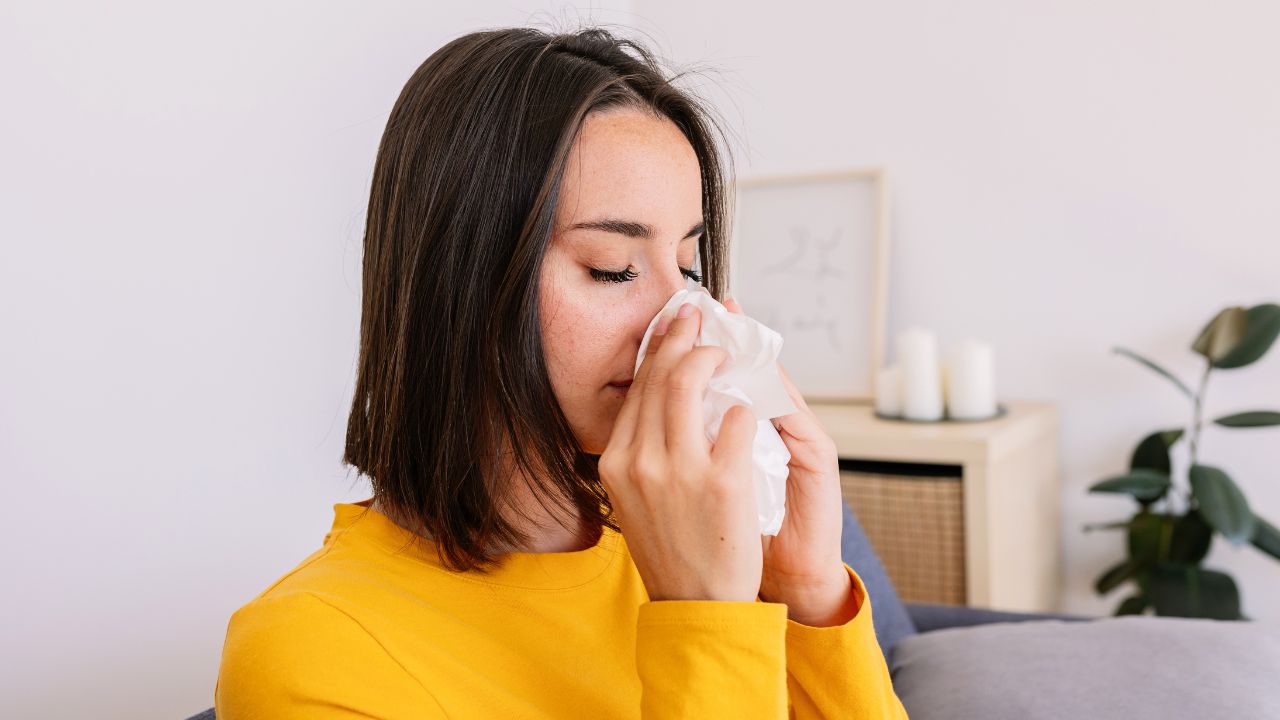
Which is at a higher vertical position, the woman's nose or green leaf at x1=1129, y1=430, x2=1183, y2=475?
the woman's nose

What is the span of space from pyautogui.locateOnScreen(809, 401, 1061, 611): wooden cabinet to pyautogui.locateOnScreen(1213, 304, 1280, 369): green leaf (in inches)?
14.9

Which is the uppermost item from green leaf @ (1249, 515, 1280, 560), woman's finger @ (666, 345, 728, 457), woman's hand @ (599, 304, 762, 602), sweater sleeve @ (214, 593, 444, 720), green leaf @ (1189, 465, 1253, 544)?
woman's finger @ (666, 345, 728, 457)

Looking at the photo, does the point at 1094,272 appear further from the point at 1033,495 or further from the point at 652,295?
the point at 652,295

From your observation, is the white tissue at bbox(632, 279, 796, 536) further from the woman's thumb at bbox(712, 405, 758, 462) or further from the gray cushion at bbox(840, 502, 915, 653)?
the gray cushion at bbox(840, 502, 915, 653)

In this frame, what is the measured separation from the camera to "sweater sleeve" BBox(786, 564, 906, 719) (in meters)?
0.86

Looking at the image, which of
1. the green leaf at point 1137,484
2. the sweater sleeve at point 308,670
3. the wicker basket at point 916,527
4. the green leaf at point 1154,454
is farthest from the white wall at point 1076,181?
the sweater sleeve at point 308,670

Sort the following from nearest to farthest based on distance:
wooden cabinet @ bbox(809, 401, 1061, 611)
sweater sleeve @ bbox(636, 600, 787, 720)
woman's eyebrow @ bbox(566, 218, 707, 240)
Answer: sweater sleeve @ bbox(636, 600, 787, 720), woman's eyebrow @ bbox(566, 218, 707, 240), wooden cabinet @ bbox(809, 401, 1061, 611)

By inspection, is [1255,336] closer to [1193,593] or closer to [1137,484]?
[1137,484]

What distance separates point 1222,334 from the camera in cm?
193

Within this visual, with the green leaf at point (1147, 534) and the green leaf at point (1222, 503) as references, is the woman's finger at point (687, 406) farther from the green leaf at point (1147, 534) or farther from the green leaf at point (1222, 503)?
the green leaf at point (1147, 534)

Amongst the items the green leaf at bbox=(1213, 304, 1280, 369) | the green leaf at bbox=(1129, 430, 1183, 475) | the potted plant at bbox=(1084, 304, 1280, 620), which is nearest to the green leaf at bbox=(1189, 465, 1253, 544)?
the potted plant at bbox=(1084, 304, 1280, 620)

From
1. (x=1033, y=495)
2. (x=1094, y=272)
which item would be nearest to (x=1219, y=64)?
(x=1094, y=272)

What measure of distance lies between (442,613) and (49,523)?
1.90ft

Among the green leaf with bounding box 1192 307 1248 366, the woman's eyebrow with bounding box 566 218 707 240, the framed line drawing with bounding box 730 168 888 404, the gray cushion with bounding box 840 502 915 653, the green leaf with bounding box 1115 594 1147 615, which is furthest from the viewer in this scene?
the framed line drawing with bounding box 730 168 888 404
